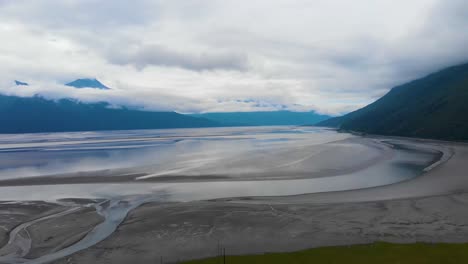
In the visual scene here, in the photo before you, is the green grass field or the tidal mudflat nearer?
the green grass field

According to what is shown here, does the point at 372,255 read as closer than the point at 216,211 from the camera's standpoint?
Yes

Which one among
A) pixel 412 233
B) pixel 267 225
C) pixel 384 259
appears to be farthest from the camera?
pixel 267 225

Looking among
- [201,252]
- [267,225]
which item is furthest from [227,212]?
[201,252]

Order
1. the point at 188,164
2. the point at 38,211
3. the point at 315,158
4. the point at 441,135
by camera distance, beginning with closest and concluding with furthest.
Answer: the point at 38,211 → the point at 188,164 → the point at 315,158 → the point at 441,135

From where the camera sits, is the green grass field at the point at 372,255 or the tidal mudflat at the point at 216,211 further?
the tidal mudflat at the point at 216,211

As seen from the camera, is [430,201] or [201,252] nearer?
[201,252]

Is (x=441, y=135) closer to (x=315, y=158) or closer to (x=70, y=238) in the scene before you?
(x=315, y=158)
